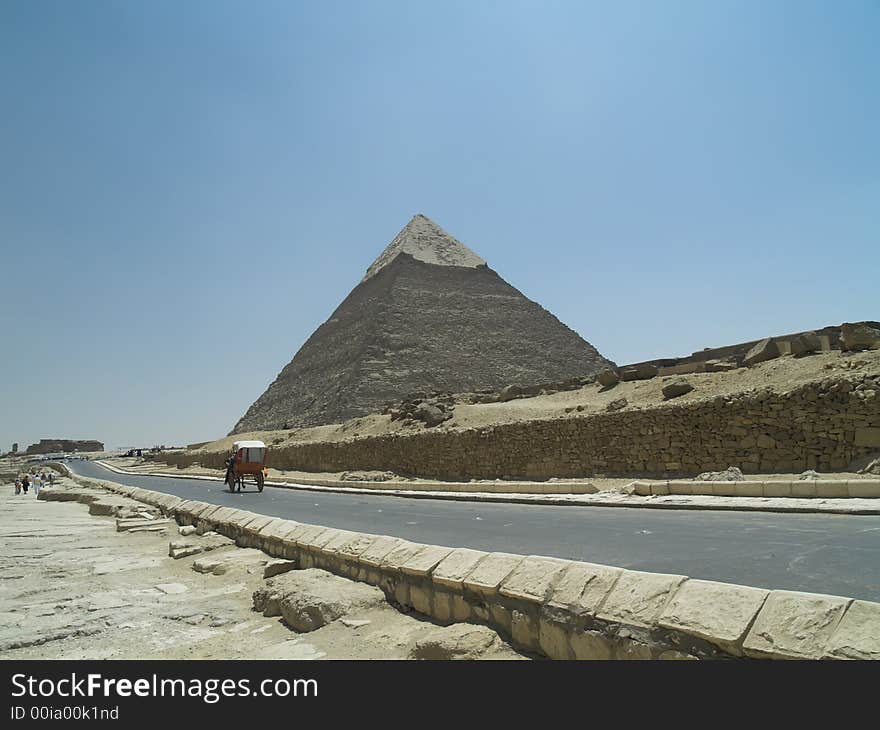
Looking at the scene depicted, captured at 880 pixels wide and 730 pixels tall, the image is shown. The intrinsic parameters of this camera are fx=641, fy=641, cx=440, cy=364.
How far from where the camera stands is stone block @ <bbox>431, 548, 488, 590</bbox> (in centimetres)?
346

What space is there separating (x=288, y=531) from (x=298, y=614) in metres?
2.35

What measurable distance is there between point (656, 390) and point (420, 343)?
65530 mm

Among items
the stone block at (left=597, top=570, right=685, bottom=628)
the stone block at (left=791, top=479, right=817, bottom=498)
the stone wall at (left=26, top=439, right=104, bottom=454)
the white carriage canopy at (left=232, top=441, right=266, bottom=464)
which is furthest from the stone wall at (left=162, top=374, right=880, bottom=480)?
the stone wall at (left=26, top=439, right=104, bottom=454)

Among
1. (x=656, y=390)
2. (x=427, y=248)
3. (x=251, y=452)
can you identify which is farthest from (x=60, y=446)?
(x=656, y=390)

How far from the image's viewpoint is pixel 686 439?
1430 centimetres

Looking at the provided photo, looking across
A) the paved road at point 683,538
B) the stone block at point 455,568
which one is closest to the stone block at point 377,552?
the stone block at point 455,568

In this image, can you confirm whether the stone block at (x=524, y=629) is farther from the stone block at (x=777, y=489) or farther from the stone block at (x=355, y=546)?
Result: the stone block at (x=777, y=489)

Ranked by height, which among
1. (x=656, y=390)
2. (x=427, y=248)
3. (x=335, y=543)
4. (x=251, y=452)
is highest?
(x=427, y=248)

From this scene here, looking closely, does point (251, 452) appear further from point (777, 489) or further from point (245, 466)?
point (777, 489)

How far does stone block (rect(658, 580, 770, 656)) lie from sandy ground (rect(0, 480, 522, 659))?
2.73 feet

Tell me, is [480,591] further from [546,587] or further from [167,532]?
[167,532]

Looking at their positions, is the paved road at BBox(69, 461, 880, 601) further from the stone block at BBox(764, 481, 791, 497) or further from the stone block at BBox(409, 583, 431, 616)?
the stone block at BBox(409, 583, 431, 616)

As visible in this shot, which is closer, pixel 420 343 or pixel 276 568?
pixel 276 568
